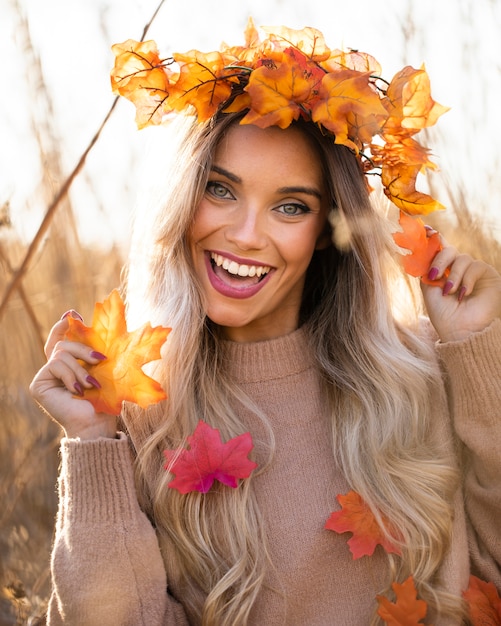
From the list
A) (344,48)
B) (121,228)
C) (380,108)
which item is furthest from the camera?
(121,228)

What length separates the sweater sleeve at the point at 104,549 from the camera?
1.75m

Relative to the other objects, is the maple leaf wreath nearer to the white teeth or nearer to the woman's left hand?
the woman's left hand

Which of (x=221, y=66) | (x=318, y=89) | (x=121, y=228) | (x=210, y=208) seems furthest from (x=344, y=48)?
(x=121, y=228)

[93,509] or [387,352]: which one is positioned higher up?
[387,352]

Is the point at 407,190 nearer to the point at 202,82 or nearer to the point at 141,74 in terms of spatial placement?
the point at 202,82

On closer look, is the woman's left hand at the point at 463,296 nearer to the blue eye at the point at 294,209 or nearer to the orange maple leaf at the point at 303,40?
the blue eye at the point at 294,209

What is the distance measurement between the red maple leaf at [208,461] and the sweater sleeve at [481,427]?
56cm

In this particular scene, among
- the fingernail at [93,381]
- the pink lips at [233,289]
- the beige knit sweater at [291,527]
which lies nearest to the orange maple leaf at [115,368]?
the fingernail at [93,381]

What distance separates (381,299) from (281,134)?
556 millimetres

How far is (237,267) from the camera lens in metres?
1.94

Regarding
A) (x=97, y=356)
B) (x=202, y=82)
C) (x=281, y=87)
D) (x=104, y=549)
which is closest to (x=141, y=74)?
(x=202, y=82)

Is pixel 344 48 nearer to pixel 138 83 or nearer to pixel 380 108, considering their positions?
pixel 380 108

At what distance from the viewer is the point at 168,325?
6.81 feet

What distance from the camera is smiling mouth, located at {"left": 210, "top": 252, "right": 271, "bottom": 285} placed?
76.5 inches
